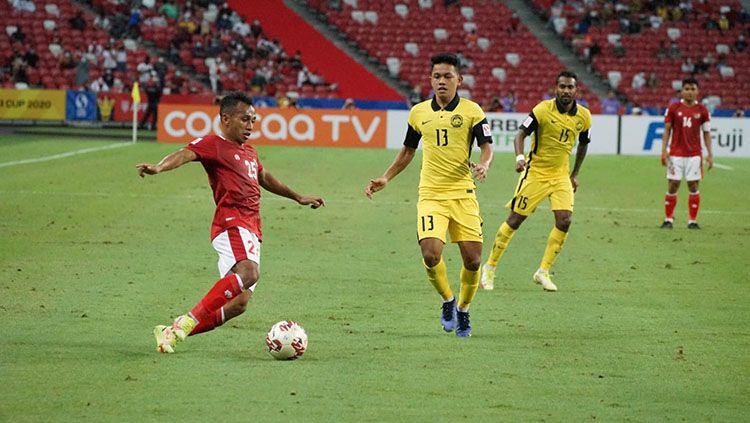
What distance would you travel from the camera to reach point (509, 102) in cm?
A: 4544

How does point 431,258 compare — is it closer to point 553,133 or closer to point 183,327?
point 183,327

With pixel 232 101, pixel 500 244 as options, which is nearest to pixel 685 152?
pixel 500 244

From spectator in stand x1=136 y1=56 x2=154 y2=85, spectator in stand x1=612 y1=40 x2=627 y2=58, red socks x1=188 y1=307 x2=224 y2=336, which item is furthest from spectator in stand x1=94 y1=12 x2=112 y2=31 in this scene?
red socks x1=188 y1=307 x2=224 y2=336

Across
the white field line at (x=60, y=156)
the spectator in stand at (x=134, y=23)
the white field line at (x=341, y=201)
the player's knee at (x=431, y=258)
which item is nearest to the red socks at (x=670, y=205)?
the white field line at (x=341, y=201)

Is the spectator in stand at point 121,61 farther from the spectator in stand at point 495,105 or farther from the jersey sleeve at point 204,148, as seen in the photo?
the jersey sleeve at point 204,148

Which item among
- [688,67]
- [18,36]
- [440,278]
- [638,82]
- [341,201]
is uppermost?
[18,36]

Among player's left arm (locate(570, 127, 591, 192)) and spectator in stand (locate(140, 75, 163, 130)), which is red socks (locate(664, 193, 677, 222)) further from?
spectator in stand (locate(140, 75, 163, 130))

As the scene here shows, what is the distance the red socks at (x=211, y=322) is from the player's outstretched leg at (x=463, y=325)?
2093mm

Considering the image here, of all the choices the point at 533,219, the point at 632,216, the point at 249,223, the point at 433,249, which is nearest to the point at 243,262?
the point at 249,223

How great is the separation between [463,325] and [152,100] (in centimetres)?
3548

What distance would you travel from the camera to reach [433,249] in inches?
400

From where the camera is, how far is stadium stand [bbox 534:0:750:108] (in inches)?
1970

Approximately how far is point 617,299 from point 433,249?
123 inches

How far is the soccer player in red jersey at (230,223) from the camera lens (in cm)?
920
